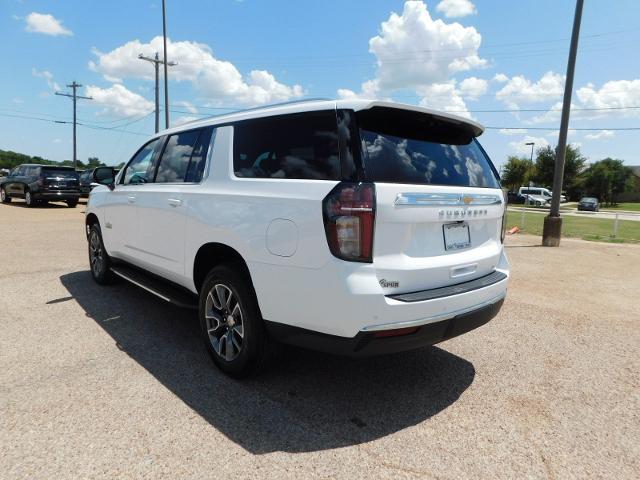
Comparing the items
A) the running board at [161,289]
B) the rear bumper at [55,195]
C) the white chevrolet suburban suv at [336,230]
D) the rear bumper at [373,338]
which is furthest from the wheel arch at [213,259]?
the rear bumper at [55,195]

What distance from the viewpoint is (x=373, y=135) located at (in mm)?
2742

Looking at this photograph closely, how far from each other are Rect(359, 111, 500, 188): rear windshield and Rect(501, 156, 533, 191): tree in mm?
71899

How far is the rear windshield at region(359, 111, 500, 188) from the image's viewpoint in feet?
A: 8.84

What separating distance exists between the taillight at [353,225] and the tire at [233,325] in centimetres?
83

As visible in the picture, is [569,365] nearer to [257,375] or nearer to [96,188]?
[257,375]

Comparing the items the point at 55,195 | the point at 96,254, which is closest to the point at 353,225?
the point at 96,254

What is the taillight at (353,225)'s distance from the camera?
2.51 metres

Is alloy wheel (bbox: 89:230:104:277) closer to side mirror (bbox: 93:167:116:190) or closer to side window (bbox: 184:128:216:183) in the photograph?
side mirror (bbox: 93:167:116:190)

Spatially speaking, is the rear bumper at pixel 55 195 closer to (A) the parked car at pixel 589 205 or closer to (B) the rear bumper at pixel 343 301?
(B) the rear bumper at pixel 343 301

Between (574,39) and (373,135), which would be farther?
(574,39)

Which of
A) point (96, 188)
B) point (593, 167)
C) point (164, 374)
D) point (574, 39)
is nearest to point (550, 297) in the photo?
point (164, 374)

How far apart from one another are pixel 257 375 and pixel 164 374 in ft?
2.38

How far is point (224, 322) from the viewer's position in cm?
331

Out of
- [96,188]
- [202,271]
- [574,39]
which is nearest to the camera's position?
[202,271]
